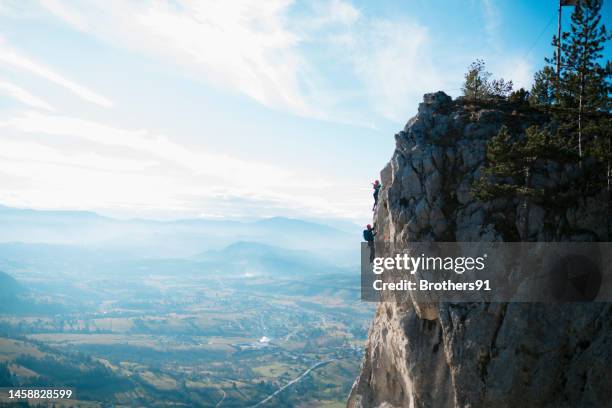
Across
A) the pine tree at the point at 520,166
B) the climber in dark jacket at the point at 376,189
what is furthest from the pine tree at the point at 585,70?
the climber in dark jacket at the point at 376,189

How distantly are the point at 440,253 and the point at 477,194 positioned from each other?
4.47 m

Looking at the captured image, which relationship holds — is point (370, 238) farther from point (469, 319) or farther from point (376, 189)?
point (469, 319)

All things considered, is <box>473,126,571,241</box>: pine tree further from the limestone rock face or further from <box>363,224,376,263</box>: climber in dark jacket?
<box>363,224,376,263</box>: climber in dark jacket

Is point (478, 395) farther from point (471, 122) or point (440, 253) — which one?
point (471, 122)

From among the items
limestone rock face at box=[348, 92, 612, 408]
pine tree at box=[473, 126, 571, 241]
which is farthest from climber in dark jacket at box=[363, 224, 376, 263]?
pine tree at box=[473, 126, 571, 241]

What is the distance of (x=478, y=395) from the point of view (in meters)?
22.6

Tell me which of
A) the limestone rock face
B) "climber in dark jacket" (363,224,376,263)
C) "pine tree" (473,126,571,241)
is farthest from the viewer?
"climber in dark jacket" (363,224,376,263)

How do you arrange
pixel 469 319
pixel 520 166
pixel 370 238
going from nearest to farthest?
pixel 469 319 → pixel 520 166 → pixel 370 238

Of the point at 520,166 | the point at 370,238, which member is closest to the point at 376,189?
the point at 370,238

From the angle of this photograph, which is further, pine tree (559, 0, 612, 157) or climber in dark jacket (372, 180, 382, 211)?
climber in dark jacket (372, 180, 382, 211)

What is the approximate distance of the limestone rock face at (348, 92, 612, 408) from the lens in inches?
847

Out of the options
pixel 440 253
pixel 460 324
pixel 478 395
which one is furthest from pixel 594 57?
pixel 478 395

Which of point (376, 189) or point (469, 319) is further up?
point (376, 189)

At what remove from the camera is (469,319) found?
78.5ft
